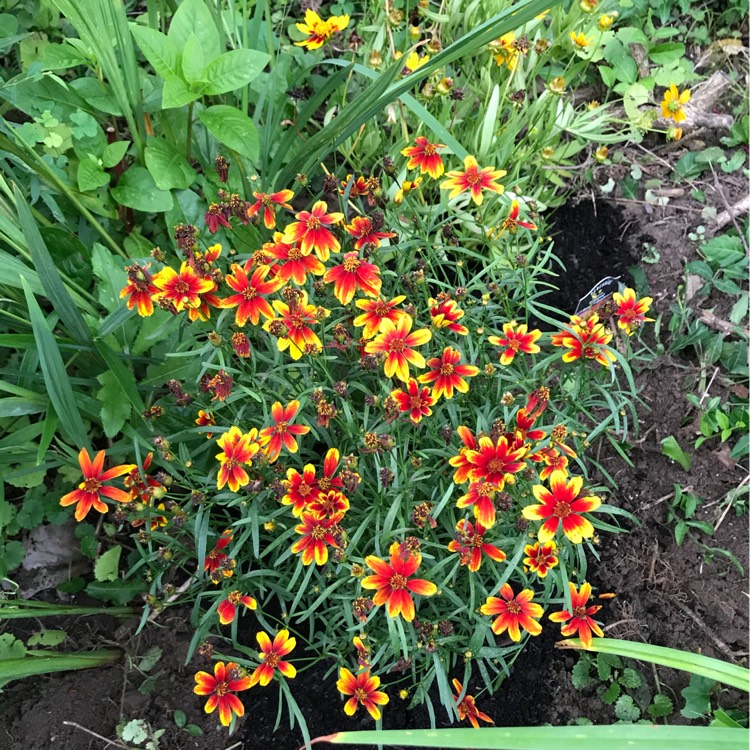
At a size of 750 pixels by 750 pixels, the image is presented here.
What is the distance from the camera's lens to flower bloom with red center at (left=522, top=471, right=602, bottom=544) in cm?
107

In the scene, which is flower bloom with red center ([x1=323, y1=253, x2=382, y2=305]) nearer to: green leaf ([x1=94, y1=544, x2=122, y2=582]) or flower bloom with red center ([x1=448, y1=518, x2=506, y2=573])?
flower bloom with red center ([x1=448, y1=518, x2=506, y2=573])

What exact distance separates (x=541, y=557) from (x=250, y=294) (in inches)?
25.5

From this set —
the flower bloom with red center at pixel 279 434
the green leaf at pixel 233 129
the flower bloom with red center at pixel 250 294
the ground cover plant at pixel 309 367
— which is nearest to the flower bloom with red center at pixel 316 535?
the ground cover plant at pixel 309 367

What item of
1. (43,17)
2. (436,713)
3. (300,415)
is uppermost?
(43,17)

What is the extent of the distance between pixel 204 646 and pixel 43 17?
1641 mm

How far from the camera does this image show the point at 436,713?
1417mm

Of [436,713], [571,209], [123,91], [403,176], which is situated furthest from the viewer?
[571,209]

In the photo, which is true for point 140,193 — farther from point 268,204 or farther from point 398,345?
point 398,345

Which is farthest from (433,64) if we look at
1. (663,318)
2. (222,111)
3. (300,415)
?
(663,318)

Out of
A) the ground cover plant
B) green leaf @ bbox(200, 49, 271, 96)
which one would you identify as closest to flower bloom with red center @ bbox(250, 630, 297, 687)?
the ground cover plant

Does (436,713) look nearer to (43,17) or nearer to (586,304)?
(586,304)

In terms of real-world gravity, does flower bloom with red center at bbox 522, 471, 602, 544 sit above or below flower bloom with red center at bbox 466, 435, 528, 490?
below

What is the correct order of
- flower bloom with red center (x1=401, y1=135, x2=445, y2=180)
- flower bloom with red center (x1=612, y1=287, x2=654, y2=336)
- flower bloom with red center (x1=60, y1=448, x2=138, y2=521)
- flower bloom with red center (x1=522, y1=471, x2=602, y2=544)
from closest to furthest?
flower bloom with red center (x1=522, y1=471, x2=602, y2=544)
flower bloom with red center (x1=60, y1=448, x2=138, y2=521)
flower bloom with red center (x1=612, y1=287, x2=654, y2=336)
flower bloom with red center (x1=401, y1=135, x2=445, y2=180)

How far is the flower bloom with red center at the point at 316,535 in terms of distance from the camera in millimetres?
1109
